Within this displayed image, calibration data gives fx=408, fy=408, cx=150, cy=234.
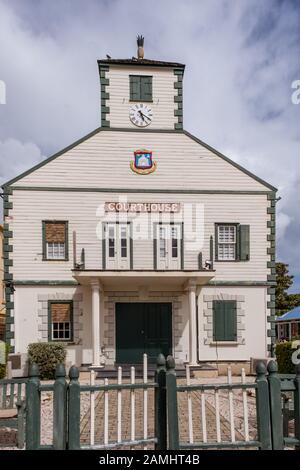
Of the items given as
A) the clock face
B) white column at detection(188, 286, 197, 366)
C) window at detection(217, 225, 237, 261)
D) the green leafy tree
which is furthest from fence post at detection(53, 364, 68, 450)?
the green leafy tree

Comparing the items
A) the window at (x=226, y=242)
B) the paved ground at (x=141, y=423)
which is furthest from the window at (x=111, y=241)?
the paved ground at (x=141, y=423)

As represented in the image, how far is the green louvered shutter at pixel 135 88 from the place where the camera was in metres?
15.9

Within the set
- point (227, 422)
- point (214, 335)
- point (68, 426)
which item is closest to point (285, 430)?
point (227, 422)

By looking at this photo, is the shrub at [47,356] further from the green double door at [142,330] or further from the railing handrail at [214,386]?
the railing handrail at [214,386]

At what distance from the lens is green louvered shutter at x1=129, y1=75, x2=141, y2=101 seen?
52.1 feet

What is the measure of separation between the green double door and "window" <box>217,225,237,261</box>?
2800 millimetres

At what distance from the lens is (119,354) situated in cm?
1483

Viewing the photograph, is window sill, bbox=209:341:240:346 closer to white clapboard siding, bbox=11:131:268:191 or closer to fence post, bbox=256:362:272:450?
white clapboard siding, bbox=11:131:268:191

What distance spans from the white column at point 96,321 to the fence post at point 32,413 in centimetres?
895

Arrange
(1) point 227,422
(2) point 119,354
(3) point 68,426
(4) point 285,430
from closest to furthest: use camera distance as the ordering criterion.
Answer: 1. (3) point 68,426
2. (4) point 285,430
3. (1) point 227,422
4. (2) point 119,354

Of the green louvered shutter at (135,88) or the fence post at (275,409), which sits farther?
the green louvered shutter at (135,88)

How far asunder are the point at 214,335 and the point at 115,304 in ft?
12.5

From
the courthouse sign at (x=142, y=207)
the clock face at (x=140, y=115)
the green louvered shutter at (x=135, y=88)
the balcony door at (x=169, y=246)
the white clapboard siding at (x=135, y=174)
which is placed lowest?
the balcony door at (x=169, y=246)

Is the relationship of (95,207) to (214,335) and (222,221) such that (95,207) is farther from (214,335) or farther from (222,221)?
(214,335)
